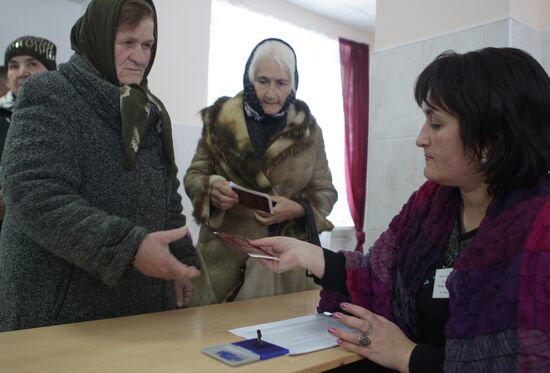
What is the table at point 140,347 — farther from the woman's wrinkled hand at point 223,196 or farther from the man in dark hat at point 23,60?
the man in dark hat at point 23,60

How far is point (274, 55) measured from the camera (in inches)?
80.3

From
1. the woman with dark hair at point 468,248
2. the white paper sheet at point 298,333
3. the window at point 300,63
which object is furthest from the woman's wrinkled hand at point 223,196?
the window at point 300,63

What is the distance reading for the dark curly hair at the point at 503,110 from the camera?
120cm

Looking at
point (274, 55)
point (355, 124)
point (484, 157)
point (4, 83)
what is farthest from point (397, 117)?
point (355, 124)

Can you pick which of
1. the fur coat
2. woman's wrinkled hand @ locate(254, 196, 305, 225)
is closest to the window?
the fur coat

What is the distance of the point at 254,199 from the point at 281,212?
26 centimetres

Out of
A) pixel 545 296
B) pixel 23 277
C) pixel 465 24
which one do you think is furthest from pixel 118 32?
pixel 465 24

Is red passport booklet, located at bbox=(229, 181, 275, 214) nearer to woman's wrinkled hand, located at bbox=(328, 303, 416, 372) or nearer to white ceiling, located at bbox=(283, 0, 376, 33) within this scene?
woman's wrinkled hand, located at bbox=(328, 303, 416, 372)

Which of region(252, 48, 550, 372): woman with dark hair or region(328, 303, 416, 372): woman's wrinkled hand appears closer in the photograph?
region(252, 48, 550, 372): woman with dark hair

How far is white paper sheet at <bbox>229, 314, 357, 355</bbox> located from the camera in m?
1.23

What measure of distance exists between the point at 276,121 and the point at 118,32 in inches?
31.2

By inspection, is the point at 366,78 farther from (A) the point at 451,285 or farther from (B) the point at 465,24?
(A) the point at 451,285

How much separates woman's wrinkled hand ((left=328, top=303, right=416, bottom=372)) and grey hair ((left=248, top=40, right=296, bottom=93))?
1.15 metres

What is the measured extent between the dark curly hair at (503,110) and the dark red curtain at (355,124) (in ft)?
13.5
